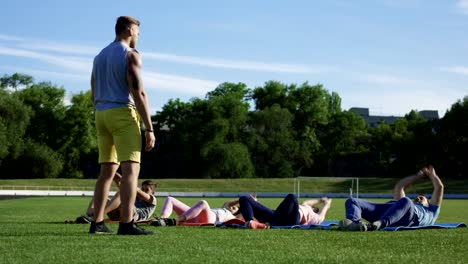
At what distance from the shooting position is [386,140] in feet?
288

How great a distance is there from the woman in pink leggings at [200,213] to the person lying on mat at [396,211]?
85.4 inches

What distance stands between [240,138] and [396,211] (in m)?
74.4

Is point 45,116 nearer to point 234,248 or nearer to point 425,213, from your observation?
point 425,213

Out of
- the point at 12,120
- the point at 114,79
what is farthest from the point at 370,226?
the point at 12,120

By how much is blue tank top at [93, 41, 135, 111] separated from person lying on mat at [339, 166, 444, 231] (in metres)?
3.37

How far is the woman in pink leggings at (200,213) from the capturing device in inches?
413

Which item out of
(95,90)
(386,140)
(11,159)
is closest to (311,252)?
(95,90)

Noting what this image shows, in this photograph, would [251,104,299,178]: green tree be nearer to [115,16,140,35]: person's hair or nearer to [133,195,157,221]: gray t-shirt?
[133,195,157,221]: gray t-shirt

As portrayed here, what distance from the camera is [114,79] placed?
7.79m

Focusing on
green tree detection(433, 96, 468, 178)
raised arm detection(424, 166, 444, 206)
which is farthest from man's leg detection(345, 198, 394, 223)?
green tree detection(433, 96, 468, 178)

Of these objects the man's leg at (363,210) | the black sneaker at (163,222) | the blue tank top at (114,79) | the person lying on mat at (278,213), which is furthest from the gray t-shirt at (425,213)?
the blue tank top at (114,79)

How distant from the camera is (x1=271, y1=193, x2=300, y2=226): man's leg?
33.3 ft

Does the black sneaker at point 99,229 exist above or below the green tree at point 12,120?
below

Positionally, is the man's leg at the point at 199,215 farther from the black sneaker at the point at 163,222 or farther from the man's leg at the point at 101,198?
the man's leg at the point at 101,198
